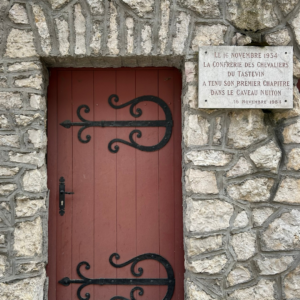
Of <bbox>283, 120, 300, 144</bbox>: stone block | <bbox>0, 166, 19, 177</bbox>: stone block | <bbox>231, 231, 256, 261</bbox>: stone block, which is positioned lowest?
<bbox>231, 231, 256, 261</bbox>: stone block

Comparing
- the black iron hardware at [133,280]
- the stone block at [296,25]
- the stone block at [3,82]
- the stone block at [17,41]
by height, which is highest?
the stone block at [296,25]

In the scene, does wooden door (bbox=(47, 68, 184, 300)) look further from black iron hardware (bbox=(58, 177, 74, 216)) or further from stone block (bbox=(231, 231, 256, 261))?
stone block (bbox=(231, 231, 256, 261))

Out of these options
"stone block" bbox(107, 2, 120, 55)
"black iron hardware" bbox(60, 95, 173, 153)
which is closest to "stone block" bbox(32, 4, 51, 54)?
"stone block" bbox(107, 2, 120, 55)

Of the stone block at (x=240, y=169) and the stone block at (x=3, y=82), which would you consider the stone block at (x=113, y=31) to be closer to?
the stone block at (x=3, y=82)

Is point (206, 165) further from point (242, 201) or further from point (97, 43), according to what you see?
point (97, 43)

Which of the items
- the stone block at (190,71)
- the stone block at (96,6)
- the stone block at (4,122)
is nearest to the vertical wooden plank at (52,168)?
the stone block at (4,122)

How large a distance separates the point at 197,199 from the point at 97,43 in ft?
4.10

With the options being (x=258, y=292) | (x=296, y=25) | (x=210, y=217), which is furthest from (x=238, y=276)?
(x=296, y=25)

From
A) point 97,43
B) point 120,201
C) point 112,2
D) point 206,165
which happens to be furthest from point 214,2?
point 120,201

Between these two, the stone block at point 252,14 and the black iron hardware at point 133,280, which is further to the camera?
the black iron hardware at point 133,280

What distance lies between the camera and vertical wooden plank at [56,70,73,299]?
2611mm

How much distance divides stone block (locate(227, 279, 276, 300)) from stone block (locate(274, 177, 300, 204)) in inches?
22.0

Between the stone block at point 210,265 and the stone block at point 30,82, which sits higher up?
the stone block at point 30,82

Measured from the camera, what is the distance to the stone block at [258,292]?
231cm
